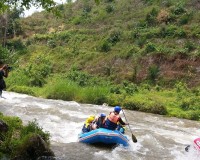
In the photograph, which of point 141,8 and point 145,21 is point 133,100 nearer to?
point 145,21

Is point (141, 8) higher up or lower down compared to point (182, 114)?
higher up

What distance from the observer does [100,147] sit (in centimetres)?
1225

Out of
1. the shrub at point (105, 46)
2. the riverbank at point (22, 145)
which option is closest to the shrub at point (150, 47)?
the shrub at point (105, 46)

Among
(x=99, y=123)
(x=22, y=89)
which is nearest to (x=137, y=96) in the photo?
(x=22, y=89)

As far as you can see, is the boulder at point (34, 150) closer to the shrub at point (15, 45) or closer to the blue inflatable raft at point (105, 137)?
the blue inflatable raft at point (105, 137)

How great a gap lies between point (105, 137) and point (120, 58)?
18.9m

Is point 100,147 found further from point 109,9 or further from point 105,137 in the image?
point 109,9

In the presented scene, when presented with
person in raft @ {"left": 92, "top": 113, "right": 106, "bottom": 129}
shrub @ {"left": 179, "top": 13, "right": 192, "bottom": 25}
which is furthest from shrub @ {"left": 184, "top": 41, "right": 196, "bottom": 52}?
person in raft @ {"left": 92, "top": 113, "right": 106, "bottom": 129}

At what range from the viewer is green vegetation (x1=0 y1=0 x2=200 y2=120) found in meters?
22.9

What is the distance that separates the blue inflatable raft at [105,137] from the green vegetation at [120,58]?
7.94 metres

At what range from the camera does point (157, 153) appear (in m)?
12.1

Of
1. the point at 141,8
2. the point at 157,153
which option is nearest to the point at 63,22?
the point at 141,8

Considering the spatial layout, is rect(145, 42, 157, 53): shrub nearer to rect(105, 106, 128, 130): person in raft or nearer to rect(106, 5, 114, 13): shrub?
rect(106, 5, 114, 13): shrub

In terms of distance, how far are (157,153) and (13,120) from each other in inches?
192
